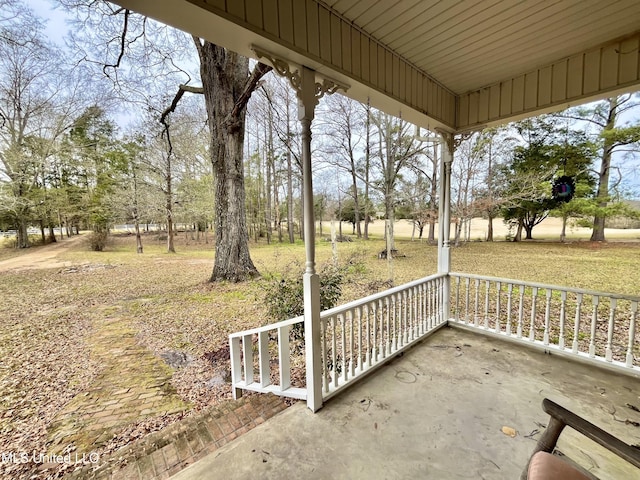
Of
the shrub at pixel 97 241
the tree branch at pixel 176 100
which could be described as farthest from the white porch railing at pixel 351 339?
the tree branch at pixel 176 100

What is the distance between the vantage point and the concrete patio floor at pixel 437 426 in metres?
1.45

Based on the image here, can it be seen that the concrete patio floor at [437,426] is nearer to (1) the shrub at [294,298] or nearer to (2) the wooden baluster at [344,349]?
(2) the wooden baluster at [344,349]

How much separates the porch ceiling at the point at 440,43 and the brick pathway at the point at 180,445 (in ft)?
8.25

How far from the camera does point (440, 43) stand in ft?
6.73

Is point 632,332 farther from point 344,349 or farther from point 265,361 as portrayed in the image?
point 265,361

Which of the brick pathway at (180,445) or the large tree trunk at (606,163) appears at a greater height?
the large tree trunk at (606,163)

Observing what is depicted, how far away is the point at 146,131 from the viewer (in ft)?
19.0

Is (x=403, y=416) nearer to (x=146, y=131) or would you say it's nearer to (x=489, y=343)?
(x=489, y=343)

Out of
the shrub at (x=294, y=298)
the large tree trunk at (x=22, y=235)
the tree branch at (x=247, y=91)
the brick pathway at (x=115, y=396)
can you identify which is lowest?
the brick pathway at (x=115, y=396)

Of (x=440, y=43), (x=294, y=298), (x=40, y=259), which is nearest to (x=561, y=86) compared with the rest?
(x=440, y=43)

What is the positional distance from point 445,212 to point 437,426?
254 centimetres

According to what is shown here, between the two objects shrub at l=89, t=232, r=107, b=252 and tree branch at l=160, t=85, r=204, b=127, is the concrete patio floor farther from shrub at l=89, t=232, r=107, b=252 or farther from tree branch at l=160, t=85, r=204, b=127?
shrub at l=89, t=232, r=107, b=252

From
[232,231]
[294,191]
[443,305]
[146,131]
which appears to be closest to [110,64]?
[146,131]

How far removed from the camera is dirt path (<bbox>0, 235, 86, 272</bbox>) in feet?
11.3
